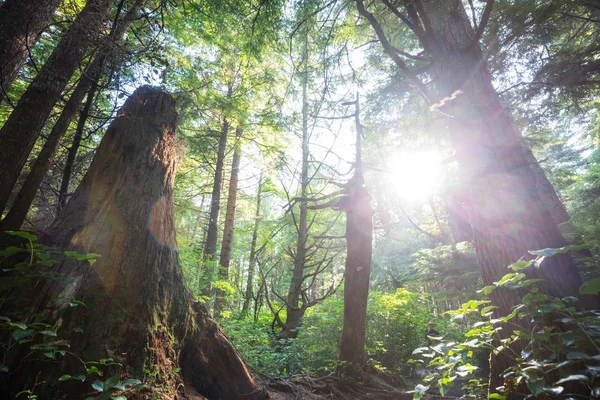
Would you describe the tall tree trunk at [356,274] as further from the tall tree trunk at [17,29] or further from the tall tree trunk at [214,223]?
the tall tree trunk at [214,223]

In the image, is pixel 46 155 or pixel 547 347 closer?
pixel 547 347

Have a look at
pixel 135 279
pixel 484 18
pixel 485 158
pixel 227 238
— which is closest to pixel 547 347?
pixel 485 158

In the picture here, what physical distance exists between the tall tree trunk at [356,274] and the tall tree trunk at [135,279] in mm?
1639

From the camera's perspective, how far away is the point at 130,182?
2.73 metres

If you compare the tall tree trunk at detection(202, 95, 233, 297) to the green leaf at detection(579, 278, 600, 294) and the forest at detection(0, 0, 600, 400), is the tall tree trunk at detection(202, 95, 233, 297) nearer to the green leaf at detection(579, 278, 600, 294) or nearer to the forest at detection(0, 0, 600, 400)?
the forest at detection(0, 0, 600, 400)

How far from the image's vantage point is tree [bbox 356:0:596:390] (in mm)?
2580

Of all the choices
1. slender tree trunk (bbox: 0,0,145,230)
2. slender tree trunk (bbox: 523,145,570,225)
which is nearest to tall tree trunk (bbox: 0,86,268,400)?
slender tree trunk (bbox: 0,0,145,230)

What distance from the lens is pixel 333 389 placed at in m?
3.57

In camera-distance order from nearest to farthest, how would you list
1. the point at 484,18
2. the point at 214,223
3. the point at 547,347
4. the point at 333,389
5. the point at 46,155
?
the point at 547,347, the point at 484,18, the point at 46,155, the point at 333,389, the point at 214,223

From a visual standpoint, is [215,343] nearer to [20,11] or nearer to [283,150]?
[20,11]

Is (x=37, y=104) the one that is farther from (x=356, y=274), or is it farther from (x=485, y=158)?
(x=485, y=158)

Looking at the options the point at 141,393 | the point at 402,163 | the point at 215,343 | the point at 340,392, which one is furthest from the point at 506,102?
the point at 141,393

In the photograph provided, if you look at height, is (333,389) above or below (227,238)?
below

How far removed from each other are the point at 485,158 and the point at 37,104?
5.10m
